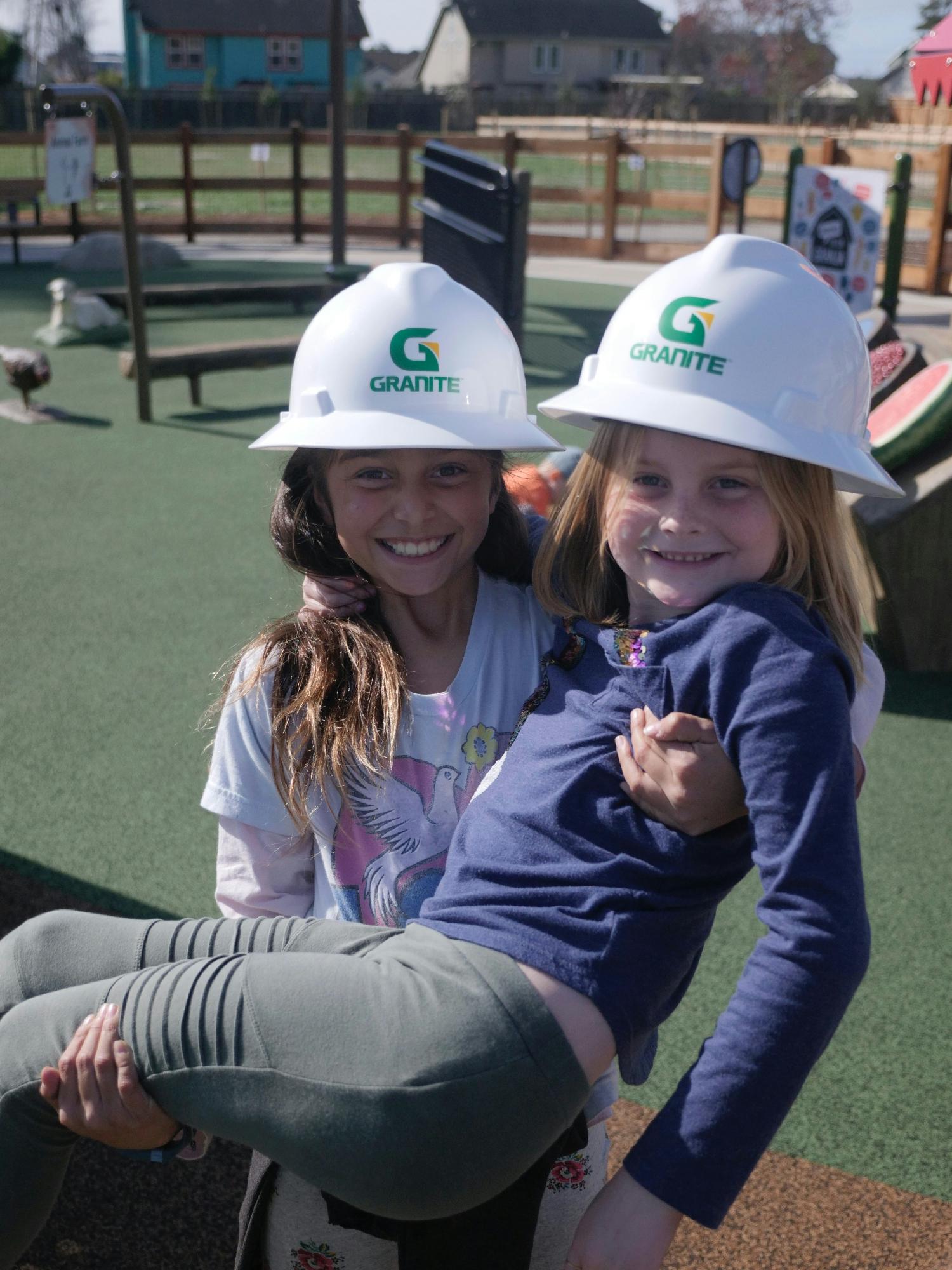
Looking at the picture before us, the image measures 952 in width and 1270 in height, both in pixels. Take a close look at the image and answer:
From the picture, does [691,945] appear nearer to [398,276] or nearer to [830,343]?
[830,343]

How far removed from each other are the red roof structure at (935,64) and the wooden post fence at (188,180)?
39.8 feet

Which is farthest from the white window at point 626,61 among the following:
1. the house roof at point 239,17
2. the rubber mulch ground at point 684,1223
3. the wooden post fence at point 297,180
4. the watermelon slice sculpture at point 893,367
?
the rubber mulch ground at point 684,1223

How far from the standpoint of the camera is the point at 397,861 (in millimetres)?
1708

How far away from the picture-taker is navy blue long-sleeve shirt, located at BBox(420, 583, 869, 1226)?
1.30m

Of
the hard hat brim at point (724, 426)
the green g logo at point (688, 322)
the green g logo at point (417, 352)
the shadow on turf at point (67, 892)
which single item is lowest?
the shadow on turf at point (67, 892)

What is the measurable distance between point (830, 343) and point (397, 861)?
88 centimetres

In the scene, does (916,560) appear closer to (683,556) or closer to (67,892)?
(67,892)

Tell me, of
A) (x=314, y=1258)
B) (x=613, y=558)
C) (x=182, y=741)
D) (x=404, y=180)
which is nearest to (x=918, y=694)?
(x=182, y=741)

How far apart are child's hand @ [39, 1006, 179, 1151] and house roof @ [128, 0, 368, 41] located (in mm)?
61084

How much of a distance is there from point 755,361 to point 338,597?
0.68 m

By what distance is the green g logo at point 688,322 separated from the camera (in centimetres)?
160

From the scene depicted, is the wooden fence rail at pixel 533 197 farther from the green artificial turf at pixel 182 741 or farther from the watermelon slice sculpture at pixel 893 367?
the watermelon slice sculpture at pixel 893 367

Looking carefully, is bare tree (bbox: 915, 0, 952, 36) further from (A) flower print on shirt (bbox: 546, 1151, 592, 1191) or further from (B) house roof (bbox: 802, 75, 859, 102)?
(A) flower print on shirt (bbox: 546, 1151, 592, 1191)

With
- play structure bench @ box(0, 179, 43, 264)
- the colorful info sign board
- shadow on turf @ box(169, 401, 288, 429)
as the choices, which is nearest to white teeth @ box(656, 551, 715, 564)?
shadow on turf @ box(169, 401, 288, 429)
